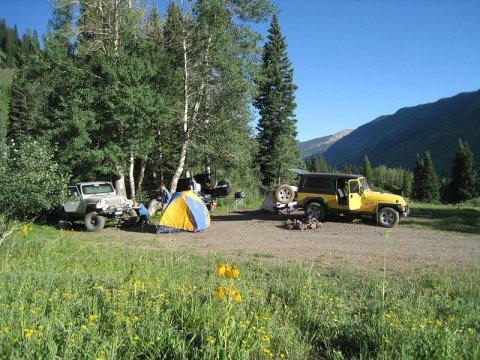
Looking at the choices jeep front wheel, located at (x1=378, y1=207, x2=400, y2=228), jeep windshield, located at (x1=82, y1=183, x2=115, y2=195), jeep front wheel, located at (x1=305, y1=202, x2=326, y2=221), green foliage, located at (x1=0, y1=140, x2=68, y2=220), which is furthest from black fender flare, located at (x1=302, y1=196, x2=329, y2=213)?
green foliage, located at (x1=0, y1=140, x2=68, y2=220)

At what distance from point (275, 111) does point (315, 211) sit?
67.5 ft

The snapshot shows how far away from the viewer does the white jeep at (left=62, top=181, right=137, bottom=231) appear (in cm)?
1486

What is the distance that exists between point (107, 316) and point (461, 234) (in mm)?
12953

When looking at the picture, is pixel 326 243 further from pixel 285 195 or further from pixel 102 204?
pixel 102 204

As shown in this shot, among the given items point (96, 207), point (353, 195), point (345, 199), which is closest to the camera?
point (353, 195)

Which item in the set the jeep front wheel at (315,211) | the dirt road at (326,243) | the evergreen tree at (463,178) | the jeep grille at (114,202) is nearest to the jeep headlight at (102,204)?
the jeep grille at (114,202)

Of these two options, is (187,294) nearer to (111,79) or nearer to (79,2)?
(111,79)

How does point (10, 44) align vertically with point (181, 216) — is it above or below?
above

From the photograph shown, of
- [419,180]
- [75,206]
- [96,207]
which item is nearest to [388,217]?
[96,207]

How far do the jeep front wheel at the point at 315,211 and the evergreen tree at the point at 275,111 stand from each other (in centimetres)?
1800

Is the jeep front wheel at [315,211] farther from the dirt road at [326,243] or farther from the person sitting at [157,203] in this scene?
the person sitting at [157,203]

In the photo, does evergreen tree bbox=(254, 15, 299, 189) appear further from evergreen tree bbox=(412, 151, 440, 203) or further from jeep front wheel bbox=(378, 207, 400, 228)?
evergreen tree bbox=(412, 151, 440, 203)

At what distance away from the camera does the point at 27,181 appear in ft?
44.2

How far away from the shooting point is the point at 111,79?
1911 cm
